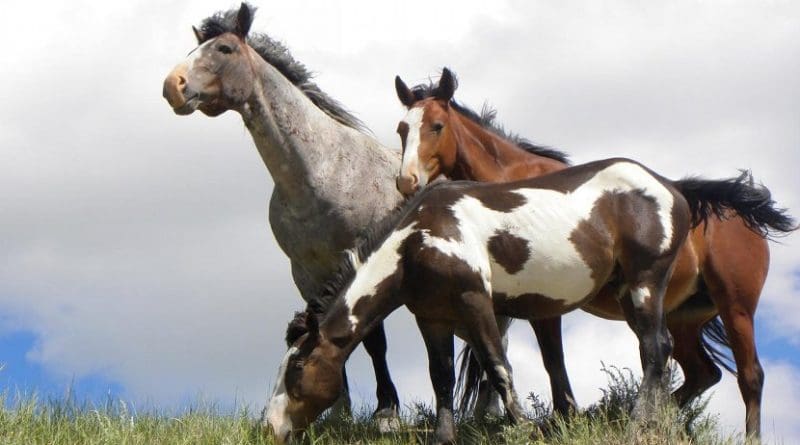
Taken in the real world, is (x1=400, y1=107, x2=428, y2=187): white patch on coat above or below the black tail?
above

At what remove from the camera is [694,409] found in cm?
899

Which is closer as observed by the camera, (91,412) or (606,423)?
(606,423)

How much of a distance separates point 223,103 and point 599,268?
3008 millimetres

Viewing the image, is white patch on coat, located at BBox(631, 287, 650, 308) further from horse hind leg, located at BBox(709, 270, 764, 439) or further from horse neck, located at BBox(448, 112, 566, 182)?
horse neck, located at BBox(448, 112, 566, 182)

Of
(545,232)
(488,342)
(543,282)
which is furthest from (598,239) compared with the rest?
(488,342)

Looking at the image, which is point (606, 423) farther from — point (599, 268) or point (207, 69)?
point (207, 69)

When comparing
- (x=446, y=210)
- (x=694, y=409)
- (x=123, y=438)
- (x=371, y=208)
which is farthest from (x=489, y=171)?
(x=123, y=438)

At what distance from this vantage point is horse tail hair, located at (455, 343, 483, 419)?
997cm

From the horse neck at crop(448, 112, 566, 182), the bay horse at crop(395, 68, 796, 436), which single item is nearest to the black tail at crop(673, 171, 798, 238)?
the bay horse at crop(395, 68, 796, 436)

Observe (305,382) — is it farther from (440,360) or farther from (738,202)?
(738,202)

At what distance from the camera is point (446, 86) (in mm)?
9961

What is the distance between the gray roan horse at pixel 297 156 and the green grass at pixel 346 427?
47 centimetres

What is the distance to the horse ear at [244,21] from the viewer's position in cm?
979

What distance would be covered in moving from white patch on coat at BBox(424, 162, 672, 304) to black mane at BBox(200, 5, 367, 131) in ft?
6.99
